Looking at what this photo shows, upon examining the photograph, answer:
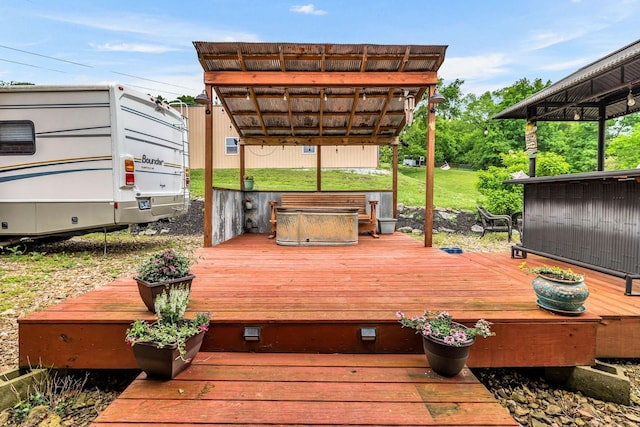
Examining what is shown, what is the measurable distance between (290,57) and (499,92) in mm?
27033

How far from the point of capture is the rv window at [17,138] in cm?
555

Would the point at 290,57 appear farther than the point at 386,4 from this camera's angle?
No

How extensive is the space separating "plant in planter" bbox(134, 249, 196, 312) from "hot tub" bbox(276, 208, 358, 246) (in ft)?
11.4

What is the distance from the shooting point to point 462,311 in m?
2.46

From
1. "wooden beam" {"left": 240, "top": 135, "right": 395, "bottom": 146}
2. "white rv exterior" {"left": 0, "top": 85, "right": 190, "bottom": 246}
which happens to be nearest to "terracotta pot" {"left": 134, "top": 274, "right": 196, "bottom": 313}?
"white rv exterior" {"left": 0, "top": 85, "right": 190, "bottom": 246}

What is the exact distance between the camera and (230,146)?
16672mm

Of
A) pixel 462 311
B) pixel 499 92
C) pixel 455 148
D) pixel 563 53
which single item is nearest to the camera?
pixel 462 311

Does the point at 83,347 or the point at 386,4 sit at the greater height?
the point at 386,4

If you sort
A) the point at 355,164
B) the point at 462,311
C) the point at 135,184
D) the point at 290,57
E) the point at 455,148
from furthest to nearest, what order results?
the point at 455,148
the point at 355,164
the point at 135,184
the point at 290,57
the point at 462,311

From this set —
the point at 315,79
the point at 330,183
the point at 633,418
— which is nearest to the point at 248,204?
the point at 315,79

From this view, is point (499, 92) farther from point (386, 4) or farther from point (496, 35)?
point (386, 4)

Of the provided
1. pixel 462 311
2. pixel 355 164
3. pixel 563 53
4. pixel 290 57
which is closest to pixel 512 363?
pixel 462 311

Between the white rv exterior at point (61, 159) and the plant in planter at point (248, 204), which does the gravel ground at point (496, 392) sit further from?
the plant in planter at point (248, 204)

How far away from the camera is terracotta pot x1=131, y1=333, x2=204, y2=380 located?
183cm
